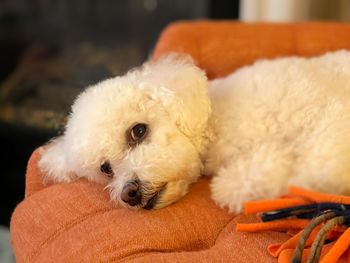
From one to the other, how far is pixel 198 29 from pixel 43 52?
124cm

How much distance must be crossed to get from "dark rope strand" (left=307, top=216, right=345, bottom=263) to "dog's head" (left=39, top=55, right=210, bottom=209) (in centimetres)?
36

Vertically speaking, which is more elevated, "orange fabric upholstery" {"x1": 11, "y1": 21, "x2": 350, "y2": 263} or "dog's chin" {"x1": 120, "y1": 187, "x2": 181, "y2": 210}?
"dog's chin" {"x1": 120, "y1": 187, "x2": 181, "y2": 210}

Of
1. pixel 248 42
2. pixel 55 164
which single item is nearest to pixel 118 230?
pixel 55 164

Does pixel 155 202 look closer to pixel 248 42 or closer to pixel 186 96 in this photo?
pixel 186 96

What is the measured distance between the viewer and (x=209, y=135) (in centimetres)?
127

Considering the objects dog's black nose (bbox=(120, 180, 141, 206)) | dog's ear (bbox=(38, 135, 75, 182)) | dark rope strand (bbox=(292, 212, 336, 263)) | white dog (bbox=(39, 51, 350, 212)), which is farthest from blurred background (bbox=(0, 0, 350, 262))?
dark rope strand (bbox=(292, 212, 336, 263))

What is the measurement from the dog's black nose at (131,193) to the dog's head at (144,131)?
2 cm

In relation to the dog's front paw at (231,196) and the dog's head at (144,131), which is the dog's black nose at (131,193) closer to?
the dog's head at (144,131)

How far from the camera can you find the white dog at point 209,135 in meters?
1.13

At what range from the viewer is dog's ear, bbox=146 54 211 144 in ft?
3.93

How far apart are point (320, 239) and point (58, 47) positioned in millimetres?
2095

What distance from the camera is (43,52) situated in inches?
106

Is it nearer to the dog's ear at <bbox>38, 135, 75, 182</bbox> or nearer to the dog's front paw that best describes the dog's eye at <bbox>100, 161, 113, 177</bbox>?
the dog's ear at <bbox>38, 135, 75, 182</bbox>

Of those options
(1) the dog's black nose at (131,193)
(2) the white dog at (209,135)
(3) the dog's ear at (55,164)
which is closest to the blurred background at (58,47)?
(3) the dog's ear at (55,164)
